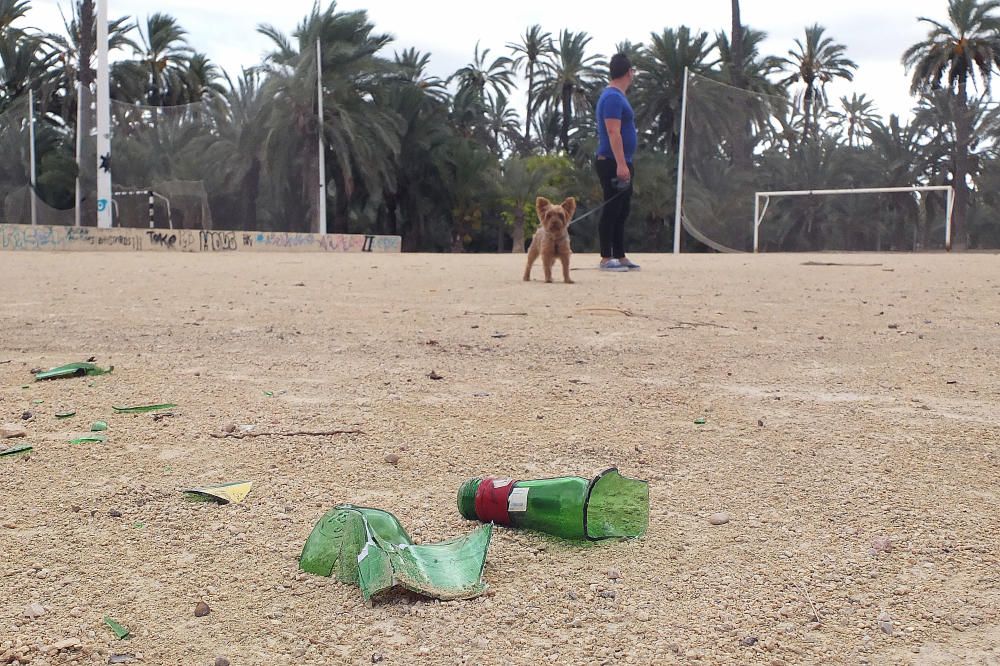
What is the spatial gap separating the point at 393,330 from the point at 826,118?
28363 mm

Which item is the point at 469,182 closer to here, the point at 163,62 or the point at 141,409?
the point at 163,62

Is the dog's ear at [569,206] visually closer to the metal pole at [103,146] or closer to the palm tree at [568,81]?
the metal pole at [103,146]

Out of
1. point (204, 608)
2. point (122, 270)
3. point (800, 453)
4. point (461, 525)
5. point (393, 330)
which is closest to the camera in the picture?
point (204, 608)

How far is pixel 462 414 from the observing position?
2557mm

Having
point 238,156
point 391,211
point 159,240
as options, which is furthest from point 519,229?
point 159,240

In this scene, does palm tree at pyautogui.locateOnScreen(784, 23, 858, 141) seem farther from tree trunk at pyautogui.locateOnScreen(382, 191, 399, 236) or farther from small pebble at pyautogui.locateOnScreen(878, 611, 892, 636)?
small pebble at pyautogui.locateOnScreen(878, 611, 892, 636)

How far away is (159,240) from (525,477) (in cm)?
1835

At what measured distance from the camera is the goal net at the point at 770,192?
20.7 metres

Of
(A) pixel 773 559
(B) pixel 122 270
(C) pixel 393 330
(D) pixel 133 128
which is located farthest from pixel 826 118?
(A) pixel 773 559

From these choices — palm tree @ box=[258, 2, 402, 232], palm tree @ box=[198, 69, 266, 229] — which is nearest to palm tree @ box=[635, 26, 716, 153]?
palm tree @ box=[258, 2, 402, 232]

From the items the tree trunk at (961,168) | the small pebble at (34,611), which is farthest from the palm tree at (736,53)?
the small pebble at (34,611)

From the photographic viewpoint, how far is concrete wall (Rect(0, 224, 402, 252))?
17.2m

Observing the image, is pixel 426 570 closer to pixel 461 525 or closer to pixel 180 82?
pixel 461 525

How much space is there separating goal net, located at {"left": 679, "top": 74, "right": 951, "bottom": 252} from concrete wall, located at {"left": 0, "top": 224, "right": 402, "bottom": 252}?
8865 mm
